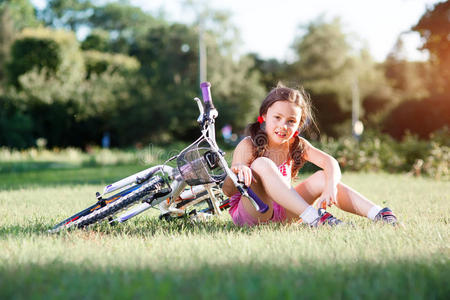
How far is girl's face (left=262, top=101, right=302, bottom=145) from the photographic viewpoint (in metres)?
3.58

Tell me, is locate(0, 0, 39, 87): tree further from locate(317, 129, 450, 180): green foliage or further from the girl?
the girl

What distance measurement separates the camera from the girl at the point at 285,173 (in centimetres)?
344

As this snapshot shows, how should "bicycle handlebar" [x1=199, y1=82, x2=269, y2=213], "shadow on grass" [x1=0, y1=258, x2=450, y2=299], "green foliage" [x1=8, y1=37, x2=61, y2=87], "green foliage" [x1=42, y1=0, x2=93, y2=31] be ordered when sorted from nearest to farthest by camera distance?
"shadow on grass" [x1=0, y1=258, x2=450, y2=299]
"bicycle handlebar" [x1=199, y1=82, x2=269, y2=213]
"green foliage" [x1=8, y1=37, x2=61, y2=87]
"green foliage" [x1=42, y1=0, x2=93, y2=31]

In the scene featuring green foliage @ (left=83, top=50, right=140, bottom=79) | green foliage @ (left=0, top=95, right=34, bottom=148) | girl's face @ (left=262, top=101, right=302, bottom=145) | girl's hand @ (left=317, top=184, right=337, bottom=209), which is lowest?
girl's hand @ (left=317, top=184, right=337, bottom=209)

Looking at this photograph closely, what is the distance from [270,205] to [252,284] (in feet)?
→ 5.51

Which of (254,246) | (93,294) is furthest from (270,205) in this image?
(93,294)

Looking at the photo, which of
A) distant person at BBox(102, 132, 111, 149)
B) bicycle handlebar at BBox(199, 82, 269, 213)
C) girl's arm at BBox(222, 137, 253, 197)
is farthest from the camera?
distant person at BBox(102, 132, 111, 149)

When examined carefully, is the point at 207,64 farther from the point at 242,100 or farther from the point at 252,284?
the point at 252,284

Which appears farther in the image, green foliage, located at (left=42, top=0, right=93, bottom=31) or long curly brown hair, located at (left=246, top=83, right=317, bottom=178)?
green foliage, located at (left=42, top=0, right=93, bottom=31)

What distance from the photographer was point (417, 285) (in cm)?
209

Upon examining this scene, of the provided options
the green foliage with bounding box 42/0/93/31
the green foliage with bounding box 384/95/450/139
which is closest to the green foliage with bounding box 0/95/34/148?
the green foliage with bounding box 384/95/450/139

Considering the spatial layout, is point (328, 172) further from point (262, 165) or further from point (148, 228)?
point (148, 228)

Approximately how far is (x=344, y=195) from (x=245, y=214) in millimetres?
800

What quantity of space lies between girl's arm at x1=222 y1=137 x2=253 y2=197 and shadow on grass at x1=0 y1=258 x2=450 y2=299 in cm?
90
